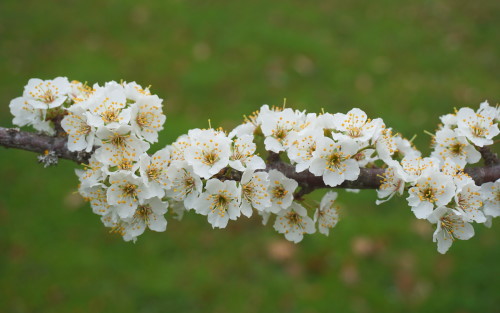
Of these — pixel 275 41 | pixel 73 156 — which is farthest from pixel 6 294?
pixel 275 41

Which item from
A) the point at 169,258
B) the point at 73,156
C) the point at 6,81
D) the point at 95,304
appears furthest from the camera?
the point at 6,81

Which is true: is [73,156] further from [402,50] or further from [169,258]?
[402,50]

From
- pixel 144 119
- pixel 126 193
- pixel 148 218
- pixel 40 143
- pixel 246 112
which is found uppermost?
pixel 246 112

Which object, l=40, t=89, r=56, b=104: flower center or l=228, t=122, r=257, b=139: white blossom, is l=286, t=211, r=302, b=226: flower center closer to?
l=228, t=122, r=257, b=139: white blossom

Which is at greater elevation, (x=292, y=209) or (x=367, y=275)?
(x=292, y=209)

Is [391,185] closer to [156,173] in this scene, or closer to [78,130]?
[156,173]

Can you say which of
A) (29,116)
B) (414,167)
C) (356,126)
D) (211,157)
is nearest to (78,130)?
(29,116)
